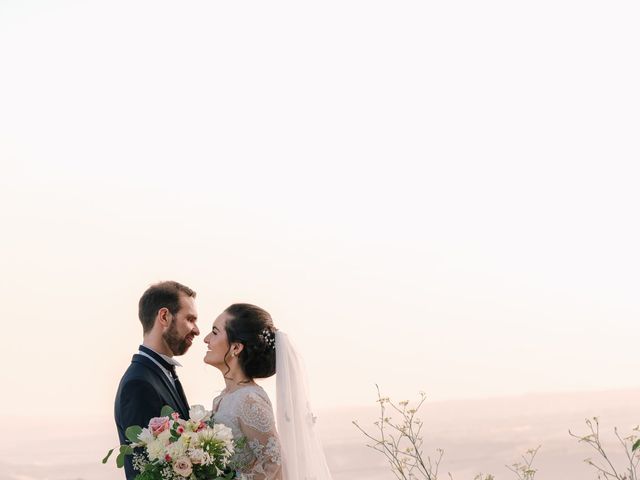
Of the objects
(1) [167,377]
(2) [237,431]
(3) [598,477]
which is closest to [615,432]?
(3) [598,477]

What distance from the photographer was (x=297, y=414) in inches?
316

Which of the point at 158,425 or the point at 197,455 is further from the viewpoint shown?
the point at 158,425

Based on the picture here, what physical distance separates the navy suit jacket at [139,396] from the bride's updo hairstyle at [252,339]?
70 centimetres

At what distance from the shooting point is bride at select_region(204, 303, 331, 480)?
7398 mm

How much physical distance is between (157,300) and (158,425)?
1.48 meters

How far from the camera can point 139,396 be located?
7.60 metres

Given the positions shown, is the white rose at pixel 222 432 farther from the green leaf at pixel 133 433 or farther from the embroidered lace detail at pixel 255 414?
the green leaf at pixel 133 433

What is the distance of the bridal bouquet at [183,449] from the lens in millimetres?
6770

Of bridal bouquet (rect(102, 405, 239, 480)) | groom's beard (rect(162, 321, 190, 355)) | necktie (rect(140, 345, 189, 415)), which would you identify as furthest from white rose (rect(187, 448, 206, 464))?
groom's beard (rect(162, 321, 190, 355))

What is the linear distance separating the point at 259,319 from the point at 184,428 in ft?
4.07

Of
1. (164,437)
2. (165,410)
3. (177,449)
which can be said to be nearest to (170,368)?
(165,410)

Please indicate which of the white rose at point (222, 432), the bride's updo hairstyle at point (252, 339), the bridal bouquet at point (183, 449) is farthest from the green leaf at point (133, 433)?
the bride's updo hairstyle at point (252, 339)

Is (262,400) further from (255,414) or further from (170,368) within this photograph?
(170,368)

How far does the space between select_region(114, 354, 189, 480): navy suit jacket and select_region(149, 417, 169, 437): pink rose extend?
1.82 ft
